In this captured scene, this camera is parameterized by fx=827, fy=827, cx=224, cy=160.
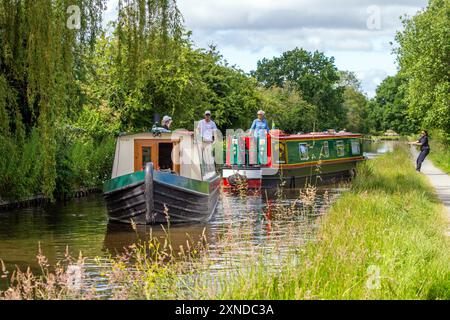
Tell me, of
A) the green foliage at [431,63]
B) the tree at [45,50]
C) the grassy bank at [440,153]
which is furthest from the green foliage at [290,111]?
the tree at [45,50]

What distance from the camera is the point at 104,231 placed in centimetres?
1552

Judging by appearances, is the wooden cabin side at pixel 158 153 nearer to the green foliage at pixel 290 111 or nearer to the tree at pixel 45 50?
the tree at pixel 45 50

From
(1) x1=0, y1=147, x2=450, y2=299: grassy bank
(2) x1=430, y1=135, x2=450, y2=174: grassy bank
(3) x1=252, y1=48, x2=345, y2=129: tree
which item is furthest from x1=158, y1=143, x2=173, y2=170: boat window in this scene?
(3) x1=252, y1=48, x2=345, y2=129: tree

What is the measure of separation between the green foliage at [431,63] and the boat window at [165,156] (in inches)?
788

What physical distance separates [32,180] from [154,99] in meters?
10.9

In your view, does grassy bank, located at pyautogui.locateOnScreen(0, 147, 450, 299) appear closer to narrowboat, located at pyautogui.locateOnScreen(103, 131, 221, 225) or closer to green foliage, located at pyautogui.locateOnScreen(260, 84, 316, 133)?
narrowboat, located at pyautogui.locateOnScreen(103, 131, 221, 225)

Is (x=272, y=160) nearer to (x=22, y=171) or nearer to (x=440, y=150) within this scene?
(x=22, y=171)

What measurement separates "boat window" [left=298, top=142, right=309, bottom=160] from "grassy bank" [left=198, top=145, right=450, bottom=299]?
13930 mm

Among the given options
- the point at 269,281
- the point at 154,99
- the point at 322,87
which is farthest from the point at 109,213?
the point at 322,87

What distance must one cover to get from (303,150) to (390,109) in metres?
90.7

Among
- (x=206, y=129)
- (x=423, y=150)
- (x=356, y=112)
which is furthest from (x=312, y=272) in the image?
(x=356, y=112)

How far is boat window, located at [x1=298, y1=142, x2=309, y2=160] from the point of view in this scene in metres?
27.7
